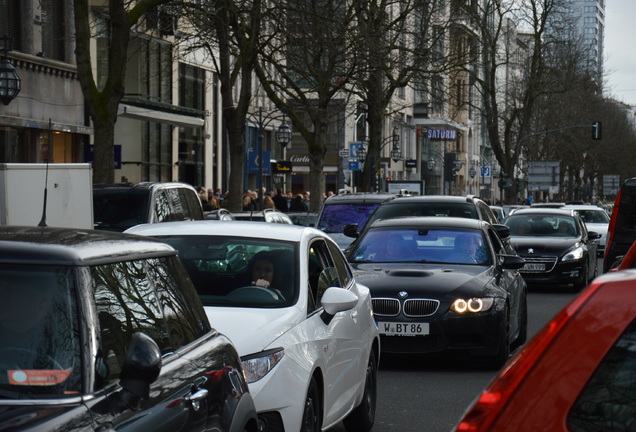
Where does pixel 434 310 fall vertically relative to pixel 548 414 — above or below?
below

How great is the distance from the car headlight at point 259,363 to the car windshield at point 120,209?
9898 mm

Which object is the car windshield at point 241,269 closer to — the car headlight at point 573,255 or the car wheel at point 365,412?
Result: the car wheel at point 365,412

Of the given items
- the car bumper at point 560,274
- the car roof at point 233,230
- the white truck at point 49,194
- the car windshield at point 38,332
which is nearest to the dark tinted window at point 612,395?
the car windshield at point 38,332

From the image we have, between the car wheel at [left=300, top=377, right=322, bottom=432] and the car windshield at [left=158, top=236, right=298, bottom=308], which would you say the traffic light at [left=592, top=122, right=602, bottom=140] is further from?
the car wheel at [left=300, top=377, right=322, bottom=432]

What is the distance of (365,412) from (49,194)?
8.80 meters

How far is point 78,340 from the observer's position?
13.6 ft

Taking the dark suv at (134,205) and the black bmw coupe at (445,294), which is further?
the dark suv at (134,205)

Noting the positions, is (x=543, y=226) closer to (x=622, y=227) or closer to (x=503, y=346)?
(x=622, y=227)

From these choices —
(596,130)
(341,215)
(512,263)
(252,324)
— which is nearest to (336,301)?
(252,324)

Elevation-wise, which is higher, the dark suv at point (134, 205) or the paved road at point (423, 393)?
the dark suv at point (134, 205)

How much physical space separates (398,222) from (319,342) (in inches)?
279

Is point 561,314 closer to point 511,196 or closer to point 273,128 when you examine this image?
point 273,128

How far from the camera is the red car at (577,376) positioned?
345cm

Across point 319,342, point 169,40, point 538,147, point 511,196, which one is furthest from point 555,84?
point 319,342
